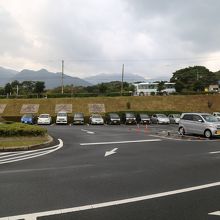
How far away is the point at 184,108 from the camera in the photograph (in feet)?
209

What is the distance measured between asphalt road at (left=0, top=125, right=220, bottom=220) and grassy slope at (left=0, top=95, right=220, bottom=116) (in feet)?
160

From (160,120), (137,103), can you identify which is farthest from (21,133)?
(137,103)

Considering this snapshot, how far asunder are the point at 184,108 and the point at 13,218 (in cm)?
5935

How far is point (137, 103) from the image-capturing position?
6475 cm

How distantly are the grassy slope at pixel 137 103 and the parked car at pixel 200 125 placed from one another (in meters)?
35.8

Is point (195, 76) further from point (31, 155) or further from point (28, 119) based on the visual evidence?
point (31, 155)

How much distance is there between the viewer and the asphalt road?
644 centimetres

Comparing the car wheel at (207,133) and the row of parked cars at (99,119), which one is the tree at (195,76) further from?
the car wheel at (207,133)

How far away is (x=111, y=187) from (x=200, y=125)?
1704 cm

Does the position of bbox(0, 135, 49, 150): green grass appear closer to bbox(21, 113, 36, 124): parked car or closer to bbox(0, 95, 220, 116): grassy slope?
bbox(21, 113, 36, 124): parked car

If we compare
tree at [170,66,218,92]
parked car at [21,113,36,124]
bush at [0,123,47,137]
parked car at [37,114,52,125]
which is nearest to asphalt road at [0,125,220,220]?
bush at [0,123,47,137]

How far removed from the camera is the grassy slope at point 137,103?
62.2 m

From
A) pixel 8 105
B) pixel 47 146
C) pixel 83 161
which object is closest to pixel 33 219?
pixel 83 161

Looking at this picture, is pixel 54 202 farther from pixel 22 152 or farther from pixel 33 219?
pixel 22 152
